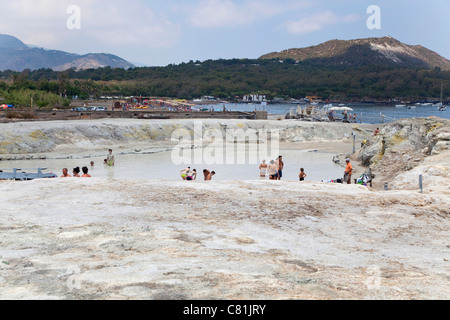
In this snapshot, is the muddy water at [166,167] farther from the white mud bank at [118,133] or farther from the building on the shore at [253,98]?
the building on the shore at [253,98]

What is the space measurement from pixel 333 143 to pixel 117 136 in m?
18.0

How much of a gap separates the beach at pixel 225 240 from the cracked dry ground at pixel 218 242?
23mm

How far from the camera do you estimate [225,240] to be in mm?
8039

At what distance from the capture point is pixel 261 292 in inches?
207

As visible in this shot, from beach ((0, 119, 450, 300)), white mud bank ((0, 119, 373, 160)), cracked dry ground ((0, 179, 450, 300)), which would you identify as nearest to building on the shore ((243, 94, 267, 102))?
white mud bank ((0, 119, 373, 160))

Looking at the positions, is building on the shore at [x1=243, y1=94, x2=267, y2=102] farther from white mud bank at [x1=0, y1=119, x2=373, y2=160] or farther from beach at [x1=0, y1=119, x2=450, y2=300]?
beach at [x1=0, y1=119, x2=450, y2=300]

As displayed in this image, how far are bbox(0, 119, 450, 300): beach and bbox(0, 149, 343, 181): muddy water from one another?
313 inches

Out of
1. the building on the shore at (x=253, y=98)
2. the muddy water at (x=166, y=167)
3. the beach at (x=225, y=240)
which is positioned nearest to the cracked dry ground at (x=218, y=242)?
the beach at (x=225, y=240)

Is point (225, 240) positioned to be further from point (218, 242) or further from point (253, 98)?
point (253, 98)

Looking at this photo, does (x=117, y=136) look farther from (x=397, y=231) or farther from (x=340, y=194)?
(x=397, y=231)

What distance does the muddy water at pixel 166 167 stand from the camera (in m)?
23.0

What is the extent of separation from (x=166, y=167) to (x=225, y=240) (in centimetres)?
1864

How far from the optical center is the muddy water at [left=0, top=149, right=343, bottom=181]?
22969 millimetres
